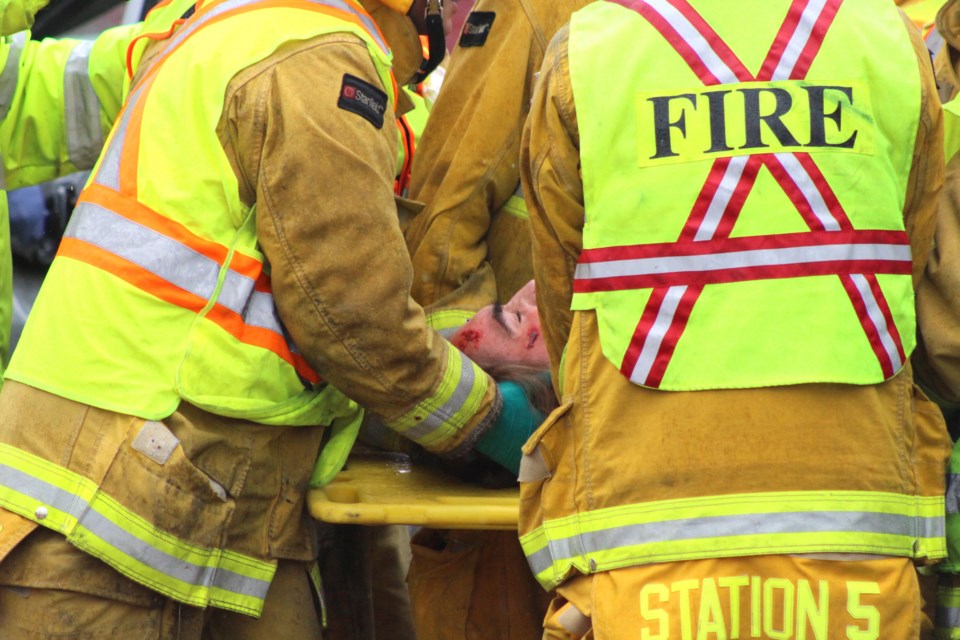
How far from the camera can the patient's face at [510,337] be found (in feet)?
10.4

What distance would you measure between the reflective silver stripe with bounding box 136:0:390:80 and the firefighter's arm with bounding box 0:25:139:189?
1.42 ft

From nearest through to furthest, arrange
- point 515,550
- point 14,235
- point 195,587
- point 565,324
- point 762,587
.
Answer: point 762,587, point 565,324, point 195,587, point 515,550, point 14,235

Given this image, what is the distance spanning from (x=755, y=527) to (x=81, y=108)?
7.08 ft

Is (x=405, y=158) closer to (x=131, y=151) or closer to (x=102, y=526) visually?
(x=131, y=151)

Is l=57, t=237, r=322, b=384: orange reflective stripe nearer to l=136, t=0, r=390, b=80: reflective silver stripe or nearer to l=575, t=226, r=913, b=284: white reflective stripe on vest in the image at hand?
l=136, t=0, r=390, b=80: reflective silver stripe

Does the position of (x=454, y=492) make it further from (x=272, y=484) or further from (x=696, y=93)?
(x=696, y=93)

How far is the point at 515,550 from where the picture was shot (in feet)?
10.9

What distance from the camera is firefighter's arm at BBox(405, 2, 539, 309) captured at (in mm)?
3465

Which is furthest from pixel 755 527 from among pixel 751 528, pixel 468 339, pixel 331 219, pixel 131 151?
pixel 131 151

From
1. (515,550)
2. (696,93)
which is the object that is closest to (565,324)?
(696,93)

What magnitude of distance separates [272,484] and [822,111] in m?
1.42

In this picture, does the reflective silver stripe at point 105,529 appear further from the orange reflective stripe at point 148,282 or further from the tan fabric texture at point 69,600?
the orange reflective stripe at point 148,282

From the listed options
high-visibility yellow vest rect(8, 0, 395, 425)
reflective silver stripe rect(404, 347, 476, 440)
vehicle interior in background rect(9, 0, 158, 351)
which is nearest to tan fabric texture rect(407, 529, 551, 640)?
reflective silver stripe rect(404, 347, 476, 440)

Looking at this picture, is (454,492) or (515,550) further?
(515,550)
